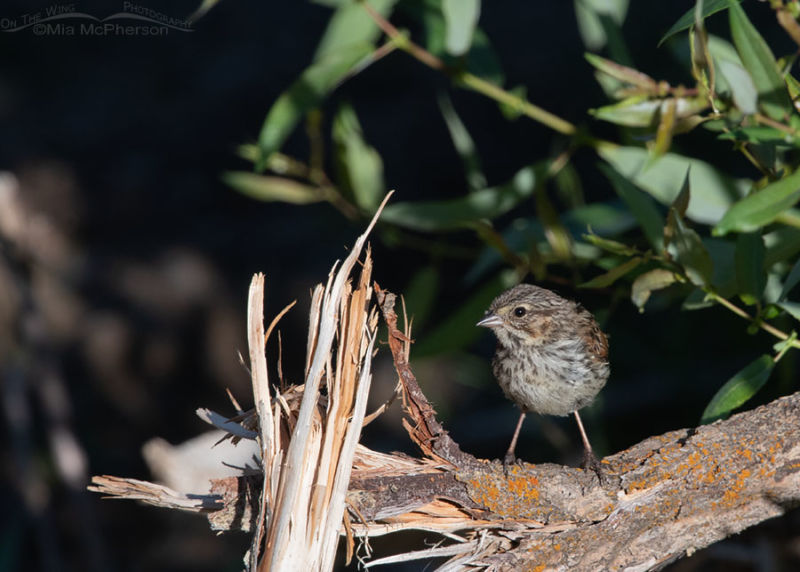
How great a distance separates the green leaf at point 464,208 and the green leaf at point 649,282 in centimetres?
63

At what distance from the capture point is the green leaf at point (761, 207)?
6.65ft

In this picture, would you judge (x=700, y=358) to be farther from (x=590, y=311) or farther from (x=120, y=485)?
(x=120, y=485)

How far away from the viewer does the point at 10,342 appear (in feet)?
17.6

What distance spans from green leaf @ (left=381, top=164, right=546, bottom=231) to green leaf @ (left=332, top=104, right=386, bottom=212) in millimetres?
385

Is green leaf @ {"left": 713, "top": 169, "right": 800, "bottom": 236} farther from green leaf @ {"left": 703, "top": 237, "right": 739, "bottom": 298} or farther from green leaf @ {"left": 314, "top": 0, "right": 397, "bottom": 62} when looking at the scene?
green leaf @ {"left": 314, "top": 0, "right": 397, "bottom": 62}

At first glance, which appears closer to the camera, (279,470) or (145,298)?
(279,470)

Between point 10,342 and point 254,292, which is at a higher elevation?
point 254,292

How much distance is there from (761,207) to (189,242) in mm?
4283

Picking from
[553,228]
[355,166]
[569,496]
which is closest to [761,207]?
[569,496]

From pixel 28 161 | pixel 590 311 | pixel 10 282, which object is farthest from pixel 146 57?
pixel 590 311

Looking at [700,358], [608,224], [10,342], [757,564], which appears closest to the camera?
[608,224]

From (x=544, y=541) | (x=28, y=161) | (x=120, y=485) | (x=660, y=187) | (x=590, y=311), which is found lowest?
(x=544, y=541)

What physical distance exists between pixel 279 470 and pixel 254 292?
16.3 inches

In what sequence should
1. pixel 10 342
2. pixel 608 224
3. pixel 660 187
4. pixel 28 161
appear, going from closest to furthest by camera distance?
pixel 660 187, pixel 608 224, pixel 10 342, pixel 28 161
